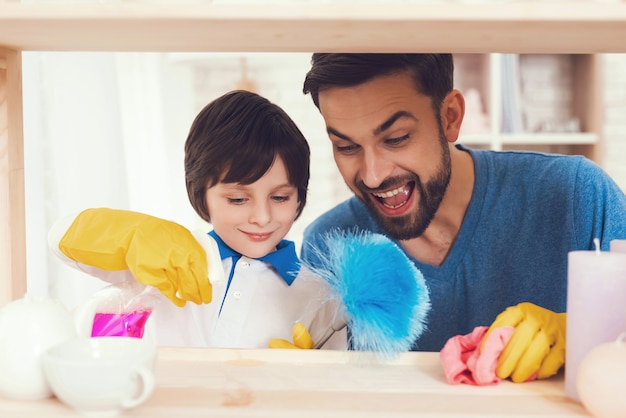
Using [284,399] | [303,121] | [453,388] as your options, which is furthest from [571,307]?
[303,121]

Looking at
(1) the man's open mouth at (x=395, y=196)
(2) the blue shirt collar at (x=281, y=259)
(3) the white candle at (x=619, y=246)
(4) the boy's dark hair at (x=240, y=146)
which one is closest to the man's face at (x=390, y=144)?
(1) the man's open mouth at (x=395, y=196)

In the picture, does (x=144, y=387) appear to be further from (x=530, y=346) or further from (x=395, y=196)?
(x=395, y=196)

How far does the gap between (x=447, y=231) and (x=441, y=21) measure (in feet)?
2.94

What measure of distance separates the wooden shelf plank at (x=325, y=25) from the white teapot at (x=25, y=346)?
0.28 m

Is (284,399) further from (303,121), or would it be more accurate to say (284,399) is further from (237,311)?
(303,121)

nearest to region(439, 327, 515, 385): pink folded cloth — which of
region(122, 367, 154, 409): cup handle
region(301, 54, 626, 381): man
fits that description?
→ region(122, 367, 154, 409): cup handle

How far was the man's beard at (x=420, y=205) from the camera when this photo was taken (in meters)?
1.35

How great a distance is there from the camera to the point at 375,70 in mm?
1234

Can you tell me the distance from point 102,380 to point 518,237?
1.02 meters

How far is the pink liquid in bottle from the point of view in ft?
3.06

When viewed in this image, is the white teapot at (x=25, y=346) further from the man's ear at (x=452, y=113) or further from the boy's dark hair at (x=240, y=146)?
the man's ear at (x=452, y=113)

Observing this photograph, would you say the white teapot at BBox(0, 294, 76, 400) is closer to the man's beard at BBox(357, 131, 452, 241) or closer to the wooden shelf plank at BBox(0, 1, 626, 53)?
the wooden shelf plank at BBox(0, 1, 626, 53)

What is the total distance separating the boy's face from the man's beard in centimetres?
23

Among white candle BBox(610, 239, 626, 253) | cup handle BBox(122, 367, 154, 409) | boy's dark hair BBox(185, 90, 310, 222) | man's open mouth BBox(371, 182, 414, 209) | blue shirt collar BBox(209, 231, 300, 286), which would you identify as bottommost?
cup handle BBox(122, 367, 154, 409)
